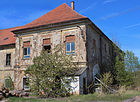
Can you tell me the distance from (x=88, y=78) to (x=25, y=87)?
775cm

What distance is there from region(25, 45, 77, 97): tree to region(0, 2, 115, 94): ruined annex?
1235 millimetres

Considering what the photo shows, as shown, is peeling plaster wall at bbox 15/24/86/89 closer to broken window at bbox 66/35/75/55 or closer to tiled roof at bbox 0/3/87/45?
broken window at bbox 66/35/75/55

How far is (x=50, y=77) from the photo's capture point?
13.9 metres

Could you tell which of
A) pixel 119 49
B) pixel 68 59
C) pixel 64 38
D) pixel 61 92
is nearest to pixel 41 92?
pixel 61 92

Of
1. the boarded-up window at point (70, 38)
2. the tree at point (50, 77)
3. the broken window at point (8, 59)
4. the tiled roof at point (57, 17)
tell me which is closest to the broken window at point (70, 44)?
the boarded-up window at point (70, 38)

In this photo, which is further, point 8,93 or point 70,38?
point 70,38

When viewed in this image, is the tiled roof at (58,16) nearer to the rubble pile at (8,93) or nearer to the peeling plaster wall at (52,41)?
the peeling plaster wall at (52,41)

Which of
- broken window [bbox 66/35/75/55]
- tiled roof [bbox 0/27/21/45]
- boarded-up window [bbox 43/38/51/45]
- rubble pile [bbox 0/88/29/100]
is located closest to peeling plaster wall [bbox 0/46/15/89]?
tiled roof [bbox 0/27/21/45]

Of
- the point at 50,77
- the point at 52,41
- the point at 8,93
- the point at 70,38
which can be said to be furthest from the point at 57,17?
the point at 8,93

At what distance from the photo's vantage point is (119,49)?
70.9 feet

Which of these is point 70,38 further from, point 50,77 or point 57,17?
point 50,77

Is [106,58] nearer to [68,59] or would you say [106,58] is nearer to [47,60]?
[68,59]

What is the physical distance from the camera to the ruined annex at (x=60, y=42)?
17.0 m

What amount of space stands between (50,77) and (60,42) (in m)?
5.39
